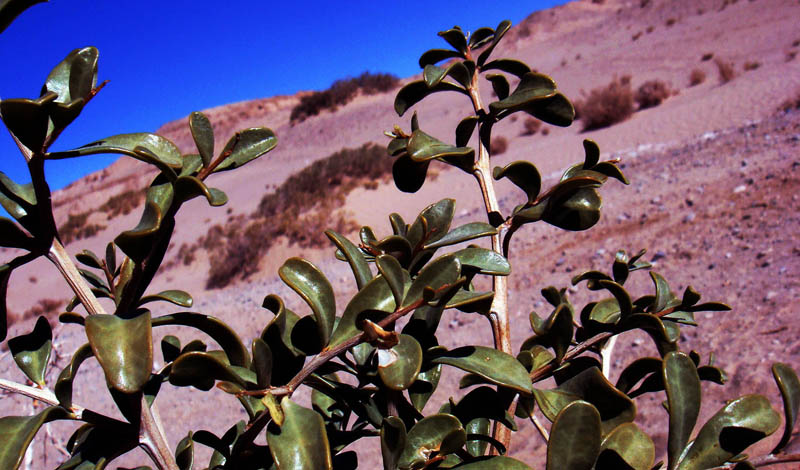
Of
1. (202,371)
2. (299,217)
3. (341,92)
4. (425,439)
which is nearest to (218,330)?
(202,371)

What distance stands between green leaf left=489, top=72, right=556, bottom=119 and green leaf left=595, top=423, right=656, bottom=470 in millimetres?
536

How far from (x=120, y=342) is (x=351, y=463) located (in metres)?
0.41

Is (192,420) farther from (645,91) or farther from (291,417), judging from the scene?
(645,91)

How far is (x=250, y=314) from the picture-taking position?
660 cm

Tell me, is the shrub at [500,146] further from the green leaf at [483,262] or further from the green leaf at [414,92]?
the green leaf at [483,262]

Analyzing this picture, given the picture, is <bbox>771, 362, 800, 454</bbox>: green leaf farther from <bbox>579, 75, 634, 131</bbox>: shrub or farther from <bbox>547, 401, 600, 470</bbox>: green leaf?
<bbox>579, 75, 634, 131</bbox>: shrub

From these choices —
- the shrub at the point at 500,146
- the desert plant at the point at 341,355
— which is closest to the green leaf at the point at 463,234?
the desert plant at the point at 341,355

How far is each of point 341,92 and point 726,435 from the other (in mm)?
28580

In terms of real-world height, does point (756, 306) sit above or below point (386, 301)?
below

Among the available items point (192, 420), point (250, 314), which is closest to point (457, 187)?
point (250, 314)

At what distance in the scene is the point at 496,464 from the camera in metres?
0.65

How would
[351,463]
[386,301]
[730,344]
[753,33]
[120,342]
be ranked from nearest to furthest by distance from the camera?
[120,342]
[386,301]
[351,463]
[730,344]
[753,33]

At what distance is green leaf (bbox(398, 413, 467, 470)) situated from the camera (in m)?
0.69

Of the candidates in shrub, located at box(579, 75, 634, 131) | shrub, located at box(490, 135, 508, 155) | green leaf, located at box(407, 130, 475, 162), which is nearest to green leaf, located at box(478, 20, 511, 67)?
green leaf, located at box(407, 130, 475, 162)
